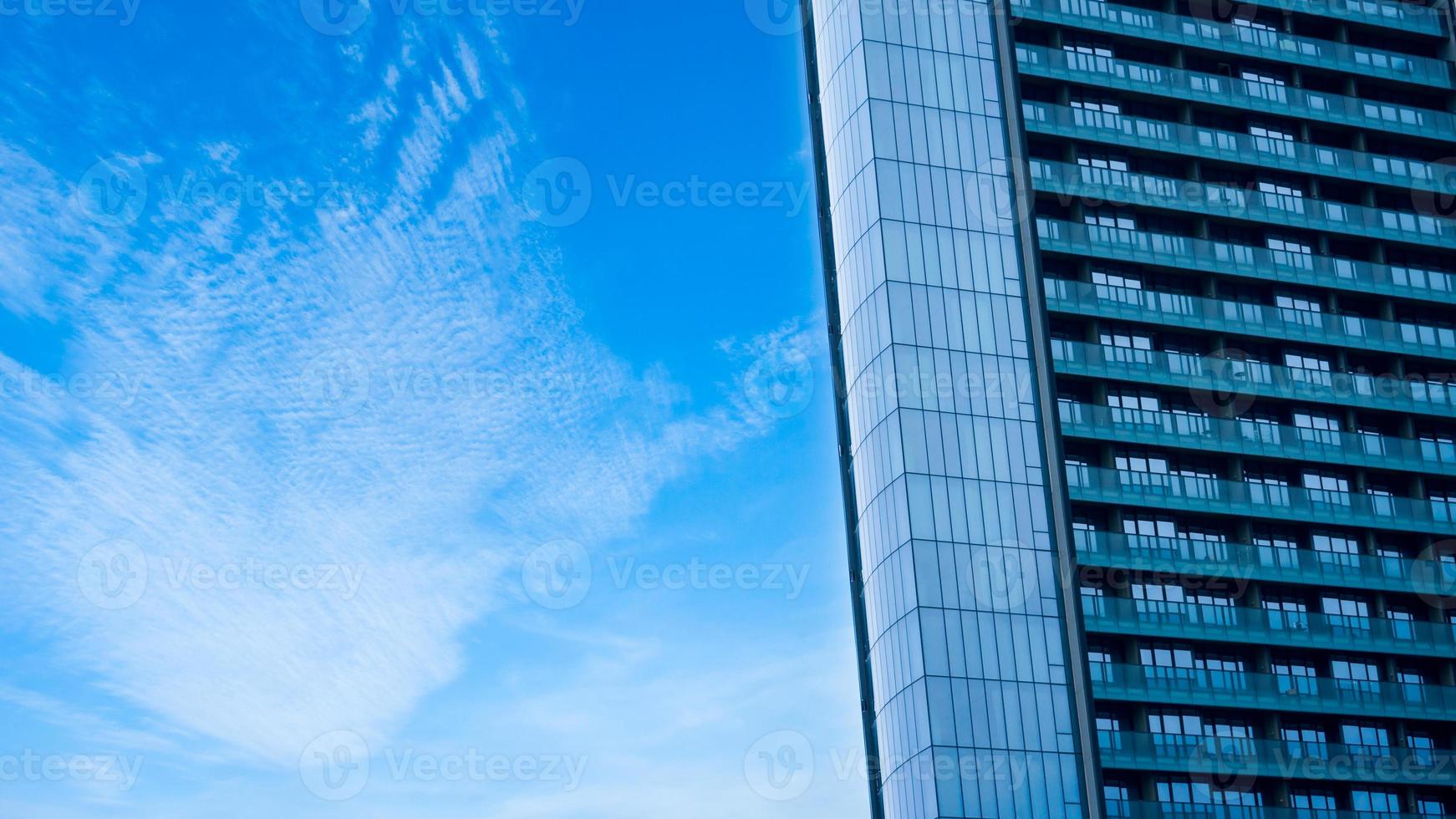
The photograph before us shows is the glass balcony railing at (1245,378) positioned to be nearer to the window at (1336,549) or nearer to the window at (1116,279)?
the window at (1116,279)

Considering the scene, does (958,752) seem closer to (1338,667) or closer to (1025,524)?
(1025,524)

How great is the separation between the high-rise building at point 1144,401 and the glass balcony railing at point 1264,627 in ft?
0.46

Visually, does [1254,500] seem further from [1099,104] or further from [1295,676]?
[1099,104]

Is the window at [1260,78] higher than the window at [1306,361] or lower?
higher

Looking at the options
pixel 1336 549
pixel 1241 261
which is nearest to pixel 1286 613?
pixel 1336 549

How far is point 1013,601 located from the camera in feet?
207

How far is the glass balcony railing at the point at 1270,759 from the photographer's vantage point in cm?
6109

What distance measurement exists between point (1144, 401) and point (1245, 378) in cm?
479

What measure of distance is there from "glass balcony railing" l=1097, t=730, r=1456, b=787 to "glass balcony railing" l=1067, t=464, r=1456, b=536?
1002cm

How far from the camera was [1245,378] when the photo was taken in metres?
68.6

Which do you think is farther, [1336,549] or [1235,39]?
[1235,39]

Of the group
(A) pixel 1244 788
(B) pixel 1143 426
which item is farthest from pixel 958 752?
(B) pixel 1143 426

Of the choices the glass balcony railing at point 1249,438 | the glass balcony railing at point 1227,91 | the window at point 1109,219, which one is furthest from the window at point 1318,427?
the glass balcony railing at point 1227,91

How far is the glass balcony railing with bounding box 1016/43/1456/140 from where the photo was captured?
72.6 m
